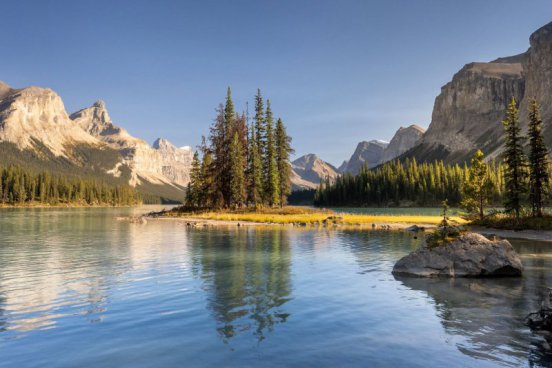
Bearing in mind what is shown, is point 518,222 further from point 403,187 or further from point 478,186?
point 403,187

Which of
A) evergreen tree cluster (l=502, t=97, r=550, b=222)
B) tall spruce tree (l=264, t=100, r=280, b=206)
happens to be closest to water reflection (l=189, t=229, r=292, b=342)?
evergreen tree cluster (l=502, t=97, r=550, b=222)

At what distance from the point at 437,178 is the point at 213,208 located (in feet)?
398

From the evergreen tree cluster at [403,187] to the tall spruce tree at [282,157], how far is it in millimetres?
90021

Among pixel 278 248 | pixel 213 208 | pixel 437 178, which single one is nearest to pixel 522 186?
pixel 278 248

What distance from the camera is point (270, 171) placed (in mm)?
91062

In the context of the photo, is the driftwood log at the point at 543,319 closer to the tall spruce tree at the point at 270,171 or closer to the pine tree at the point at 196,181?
the tall spruce tree at the point at 270,171

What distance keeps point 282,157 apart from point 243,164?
41.6ft

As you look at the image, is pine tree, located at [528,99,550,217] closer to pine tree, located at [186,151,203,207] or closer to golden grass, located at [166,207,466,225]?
golden grass, located at [166,207,466,225]

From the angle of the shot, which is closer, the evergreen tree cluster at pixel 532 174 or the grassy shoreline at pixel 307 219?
the evergreen tree cluster at pixel 532 174

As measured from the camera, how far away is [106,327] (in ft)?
42.3

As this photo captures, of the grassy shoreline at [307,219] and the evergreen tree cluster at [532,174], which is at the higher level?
the evergreen tree cluster at [532,174]

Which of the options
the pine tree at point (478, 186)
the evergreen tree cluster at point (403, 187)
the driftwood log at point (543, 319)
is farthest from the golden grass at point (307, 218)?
the evergreen tree cluster at point (403, 187)

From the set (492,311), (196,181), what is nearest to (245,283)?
(492,311)

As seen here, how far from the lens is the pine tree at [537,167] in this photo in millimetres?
50406
